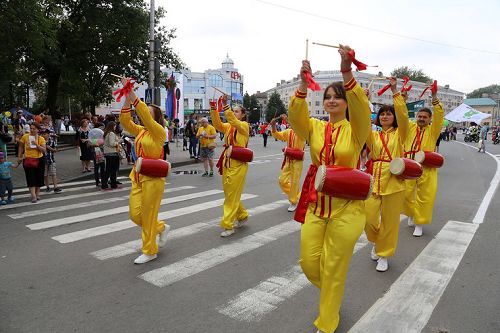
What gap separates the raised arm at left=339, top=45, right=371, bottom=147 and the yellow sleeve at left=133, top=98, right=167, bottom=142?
252 cm

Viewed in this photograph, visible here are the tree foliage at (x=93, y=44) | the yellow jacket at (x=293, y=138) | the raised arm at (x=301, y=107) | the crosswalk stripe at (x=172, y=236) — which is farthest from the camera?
the tree foliage at (x=93, y=44)

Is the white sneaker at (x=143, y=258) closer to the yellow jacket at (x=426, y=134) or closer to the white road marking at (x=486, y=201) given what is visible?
the yellow jacket at (x=426, y=134)

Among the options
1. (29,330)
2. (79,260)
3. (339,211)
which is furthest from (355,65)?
(79,260)

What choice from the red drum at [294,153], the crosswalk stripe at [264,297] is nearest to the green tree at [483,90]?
the red drum at [294,153]

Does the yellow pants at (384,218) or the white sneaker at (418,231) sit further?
the white sneaker at (418,231)

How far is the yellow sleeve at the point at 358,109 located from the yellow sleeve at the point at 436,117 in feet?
10.8

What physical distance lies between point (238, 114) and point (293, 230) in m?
2.11

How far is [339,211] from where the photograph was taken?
3.06 meters

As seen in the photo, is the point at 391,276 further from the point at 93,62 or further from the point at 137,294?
the point at 93,62

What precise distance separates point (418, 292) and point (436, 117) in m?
2.94

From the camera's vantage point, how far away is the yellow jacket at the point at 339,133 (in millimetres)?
2896

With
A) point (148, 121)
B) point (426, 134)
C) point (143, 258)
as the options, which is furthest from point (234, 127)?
point (426, 134)

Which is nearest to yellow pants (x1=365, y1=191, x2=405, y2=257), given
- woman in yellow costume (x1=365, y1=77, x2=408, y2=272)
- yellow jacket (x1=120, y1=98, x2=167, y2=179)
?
woman in yellow costume (x1=365, y1=77, x2=408, y2=272)

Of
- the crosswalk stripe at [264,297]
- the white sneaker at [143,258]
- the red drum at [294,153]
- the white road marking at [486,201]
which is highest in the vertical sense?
the red drum at [294,153]
